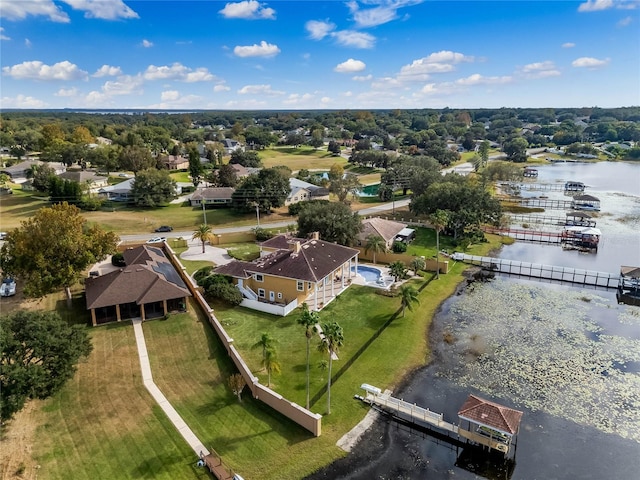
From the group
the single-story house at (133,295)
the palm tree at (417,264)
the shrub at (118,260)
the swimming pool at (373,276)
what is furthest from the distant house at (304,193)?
the single-story house at (133,295)

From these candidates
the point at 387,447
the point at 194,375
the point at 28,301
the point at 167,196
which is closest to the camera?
the point at 387,447

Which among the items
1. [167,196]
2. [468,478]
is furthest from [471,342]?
[167,196]

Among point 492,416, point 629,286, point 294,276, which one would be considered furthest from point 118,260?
point 629,286

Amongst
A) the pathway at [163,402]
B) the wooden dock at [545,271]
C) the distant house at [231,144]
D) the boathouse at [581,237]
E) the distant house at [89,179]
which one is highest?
the distant house at [231,144]

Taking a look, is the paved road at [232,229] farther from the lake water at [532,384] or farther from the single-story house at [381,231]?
the lake water at [532,384]

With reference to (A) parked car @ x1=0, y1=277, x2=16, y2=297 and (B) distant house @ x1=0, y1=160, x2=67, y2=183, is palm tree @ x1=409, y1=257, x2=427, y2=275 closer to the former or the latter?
(A) parked car @ x1=0, y1=277, x2=16, y2=297

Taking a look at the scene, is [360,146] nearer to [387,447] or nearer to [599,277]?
[599,277]

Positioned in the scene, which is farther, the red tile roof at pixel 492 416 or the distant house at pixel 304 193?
the distant house at pixel 304 193
